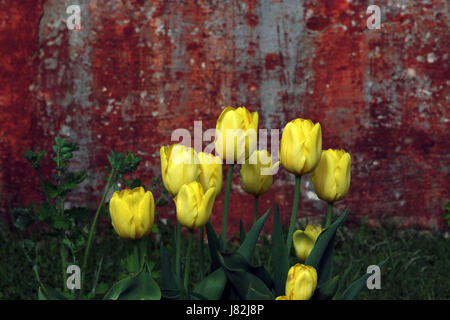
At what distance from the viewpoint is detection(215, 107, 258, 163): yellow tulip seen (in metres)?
1.02

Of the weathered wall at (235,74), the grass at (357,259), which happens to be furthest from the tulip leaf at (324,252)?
the weathered wall at (235,74)

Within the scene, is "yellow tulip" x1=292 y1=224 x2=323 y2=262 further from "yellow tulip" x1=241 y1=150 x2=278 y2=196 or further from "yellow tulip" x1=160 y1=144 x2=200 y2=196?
"yellow tulip" x1=160 y1=144 x2=200 y2=196

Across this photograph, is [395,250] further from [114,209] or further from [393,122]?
[114,209]

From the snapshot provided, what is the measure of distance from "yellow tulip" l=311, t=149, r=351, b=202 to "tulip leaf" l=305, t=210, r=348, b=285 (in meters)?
0.05

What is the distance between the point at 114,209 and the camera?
992 mm

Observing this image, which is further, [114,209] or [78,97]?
[78,97]

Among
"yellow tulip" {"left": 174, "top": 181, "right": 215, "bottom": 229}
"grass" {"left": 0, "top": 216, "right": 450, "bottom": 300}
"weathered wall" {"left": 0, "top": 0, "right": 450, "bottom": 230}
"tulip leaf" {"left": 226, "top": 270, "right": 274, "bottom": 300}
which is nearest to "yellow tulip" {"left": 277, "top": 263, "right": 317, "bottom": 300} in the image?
"tulip leaf" {"left": 226, "top": 270, "right": 274, "bottom": 300}

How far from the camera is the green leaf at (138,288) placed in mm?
Answer: 912

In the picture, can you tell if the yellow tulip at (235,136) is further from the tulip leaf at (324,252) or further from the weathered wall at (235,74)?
the weathered wall at (235,74)

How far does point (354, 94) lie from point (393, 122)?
23cm

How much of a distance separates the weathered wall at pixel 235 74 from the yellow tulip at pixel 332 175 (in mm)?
1593

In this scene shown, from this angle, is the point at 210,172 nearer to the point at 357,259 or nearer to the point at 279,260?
the point at 279,260

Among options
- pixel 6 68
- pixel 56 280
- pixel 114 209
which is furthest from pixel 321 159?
pixel 6 68
